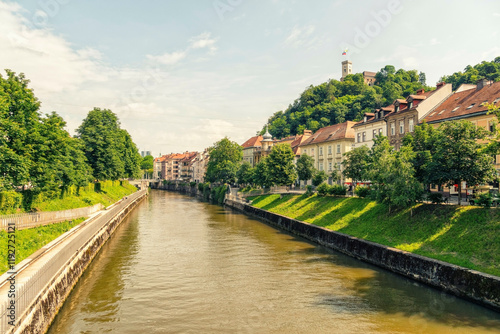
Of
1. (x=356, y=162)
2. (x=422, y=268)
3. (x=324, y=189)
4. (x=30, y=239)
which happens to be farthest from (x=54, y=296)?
(x=356, y=162)

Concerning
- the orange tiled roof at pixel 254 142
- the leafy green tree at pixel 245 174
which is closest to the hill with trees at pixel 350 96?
the orange tiled roof at pixel 254 142

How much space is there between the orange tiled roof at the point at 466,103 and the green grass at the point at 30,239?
38876 mm

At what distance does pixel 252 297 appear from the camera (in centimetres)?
1828

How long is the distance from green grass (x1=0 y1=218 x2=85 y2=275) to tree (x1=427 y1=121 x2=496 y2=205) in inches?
973

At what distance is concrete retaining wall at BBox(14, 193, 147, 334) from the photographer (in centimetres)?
1203

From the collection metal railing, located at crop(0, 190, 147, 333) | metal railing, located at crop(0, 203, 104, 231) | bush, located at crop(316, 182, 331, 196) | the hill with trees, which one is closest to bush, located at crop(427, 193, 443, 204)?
bush, located at crop(316, 182, 331, 196)

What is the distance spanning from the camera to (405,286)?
19.4 meters

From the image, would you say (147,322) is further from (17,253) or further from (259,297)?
(17,253)

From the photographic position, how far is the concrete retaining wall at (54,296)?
12029 millimetres

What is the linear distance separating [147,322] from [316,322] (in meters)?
7.16

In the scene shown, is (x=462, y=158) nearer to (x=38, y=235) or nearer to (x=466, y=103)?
(x=466, y=103)

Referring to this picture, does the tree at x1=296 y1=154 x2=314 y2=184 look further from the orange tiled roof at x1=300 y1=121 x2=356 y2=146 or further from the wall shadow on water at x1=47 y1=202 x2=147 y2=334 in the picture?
the wall shadow on water at x1=47 y1=202 x2=147 y2=334

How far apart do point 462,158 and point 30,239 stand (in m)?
27.2

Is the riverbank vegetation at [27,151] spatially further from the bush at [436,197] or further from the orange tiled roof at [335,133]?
the orange tiled roof at [335,133]
